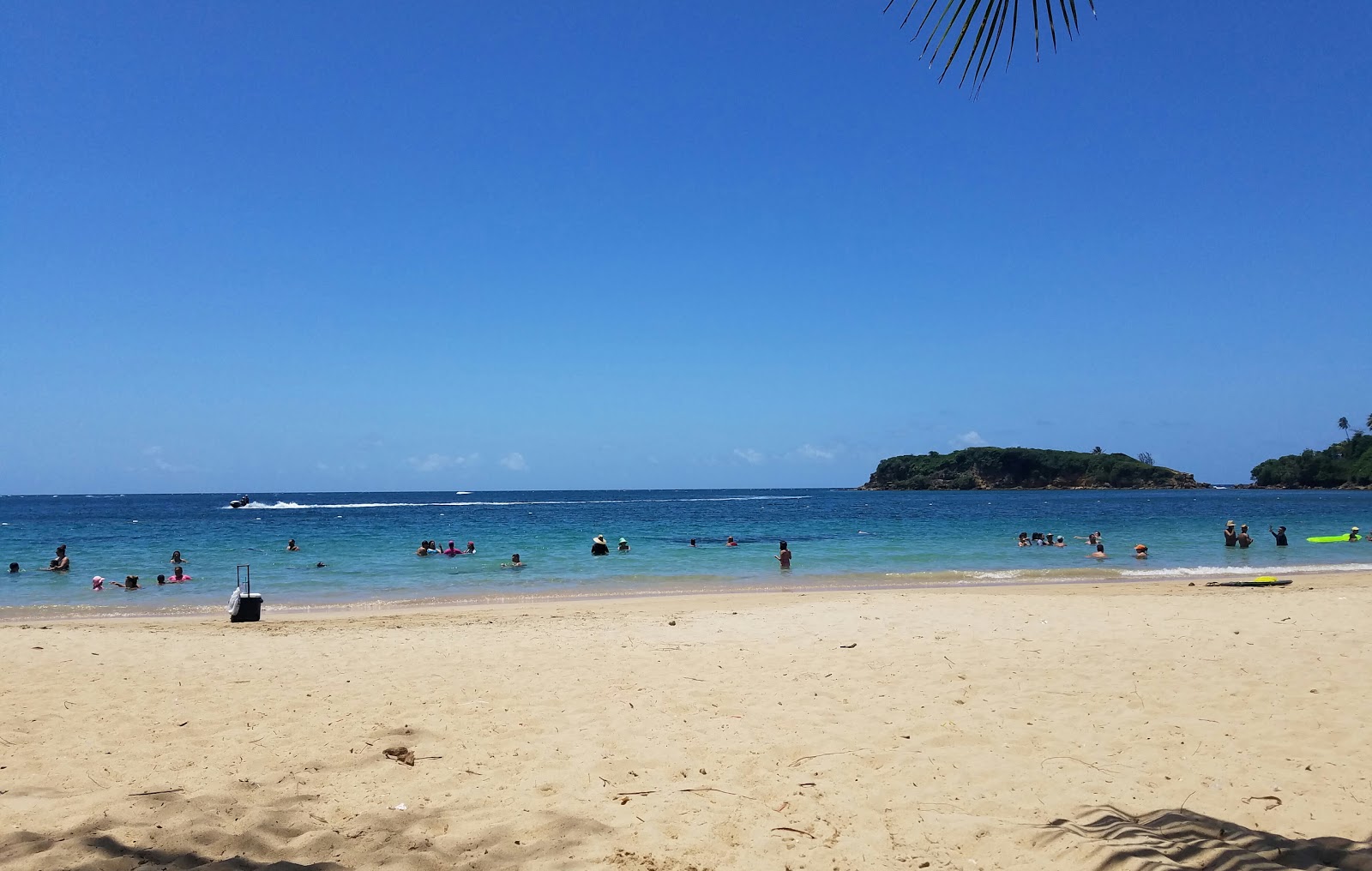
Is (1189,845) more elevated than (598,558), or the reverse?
(1189,845)

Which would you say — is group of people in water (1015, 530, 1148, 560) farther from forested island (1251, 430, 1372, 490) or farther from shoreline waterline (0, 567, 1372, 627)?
forested island (1251, 430, 1372, 490)

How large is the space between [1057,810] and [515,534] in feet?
127

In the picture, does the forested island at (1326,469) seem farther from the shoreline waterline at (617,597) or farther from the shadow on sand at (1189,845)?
the shadow on sand at (1189,845)

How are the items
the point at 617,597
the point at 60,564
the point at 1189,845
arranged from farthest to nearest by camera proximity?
the point at 60,564 → the point at 617,597 → the point at 1189,845

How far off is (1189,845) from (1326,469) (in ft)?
557

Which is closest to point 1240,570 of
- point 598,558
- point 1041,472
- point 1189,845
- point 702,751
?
point 598,558

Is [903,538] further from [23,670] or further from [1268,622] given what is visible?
[23,670]

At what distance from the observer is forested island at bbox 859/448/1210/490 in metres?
154

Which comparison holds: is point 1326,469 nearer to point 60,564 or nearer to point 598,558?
point 598,558

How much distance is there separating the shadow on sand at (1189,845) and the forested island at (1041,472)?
158 metres

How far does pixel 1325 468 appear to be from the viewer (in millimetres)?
136125

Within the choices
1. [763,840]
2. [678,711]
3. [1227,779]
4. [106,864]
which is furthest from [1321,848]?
[106,864]

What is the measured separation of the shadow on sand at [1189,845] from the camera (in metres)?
4.11

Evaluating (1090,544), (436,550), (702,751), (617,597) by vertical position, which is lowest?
(617,597)
